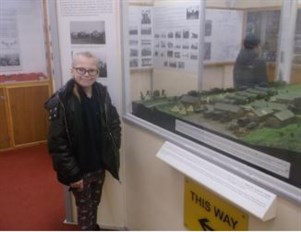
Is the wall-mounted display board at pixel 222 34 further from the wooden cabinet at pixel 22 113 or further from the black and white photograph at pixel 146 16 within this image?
the wooden cabinet at pixel 22 113

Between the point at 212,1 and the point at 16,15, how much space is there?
251 cm

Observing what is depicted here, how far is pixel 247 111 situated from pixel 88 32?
1.16m

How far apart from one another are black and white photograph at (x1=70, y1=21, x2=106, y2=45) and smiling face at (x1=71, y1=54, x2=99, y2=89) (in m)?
0.30

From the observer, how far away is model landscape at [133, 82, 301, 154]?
58.7 inches

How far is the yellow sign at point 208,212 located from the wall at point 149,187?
0.08m

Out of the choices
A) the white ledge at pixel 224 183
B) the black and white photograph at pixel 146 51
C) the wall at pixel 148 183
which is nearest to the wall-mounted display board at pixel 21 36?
the black and white photograph at pixel 146 51

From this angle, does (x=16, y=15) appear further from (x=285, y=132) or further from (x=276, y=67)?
(x=285, y=132)

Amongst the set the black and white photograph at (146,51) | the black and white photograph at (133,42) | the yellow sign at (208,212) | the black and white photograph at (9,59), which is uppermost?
the black and white photograph at (133,42)

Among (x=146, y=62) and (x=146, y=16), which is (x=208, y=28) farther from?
(x=146, y=62)

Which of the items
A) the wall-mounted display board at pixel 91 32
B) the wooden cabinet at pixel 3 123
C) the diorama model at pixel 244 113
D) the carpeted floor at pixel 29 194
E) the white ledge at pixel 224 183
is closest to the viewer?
the white ledge at pixel 224 183

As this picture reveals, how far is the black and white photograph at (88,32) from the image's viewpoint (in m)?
2.19

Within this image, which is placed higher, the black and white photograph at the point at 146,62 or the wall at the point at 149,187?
the black and white photograph at the point at 146,62

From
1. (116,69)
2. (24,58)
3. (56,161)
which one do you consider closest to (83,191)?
(56,161)

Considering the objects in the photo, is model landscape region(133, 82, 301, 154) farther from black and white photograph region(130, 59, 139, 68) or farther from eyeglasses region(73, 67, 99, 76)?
eyeglasses region(73, 67, 99, 76)
